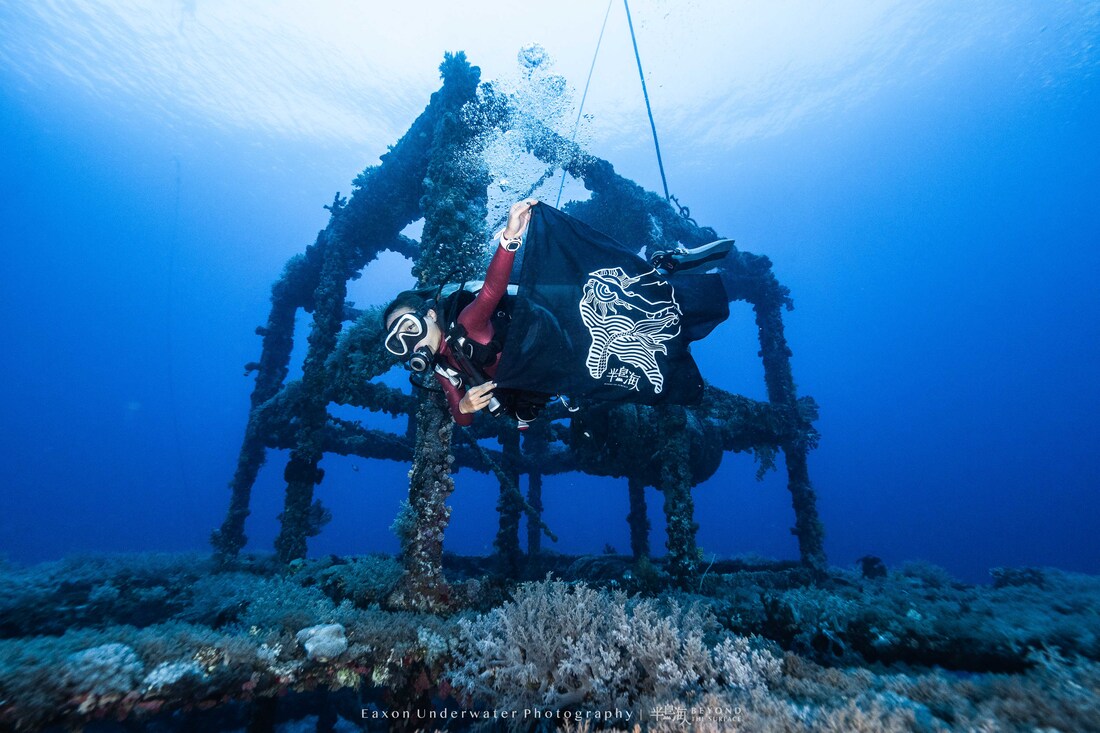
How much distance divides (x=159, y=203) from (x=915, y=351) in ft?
665

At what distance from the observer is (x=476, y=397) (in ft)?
13.7

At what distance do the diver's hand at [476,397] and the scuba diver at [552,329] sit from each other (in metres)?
0.01

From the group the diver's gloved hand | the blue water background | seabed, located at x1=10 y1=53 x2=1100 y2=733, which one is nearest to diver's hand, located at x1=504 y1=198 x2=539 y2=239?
the diver's gloved hand

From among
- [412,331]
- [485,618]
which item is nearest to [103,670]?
[485,618]

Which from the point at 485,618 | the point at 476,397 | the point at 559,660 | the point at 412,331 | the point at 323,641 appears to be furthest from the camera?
the point at 485,618

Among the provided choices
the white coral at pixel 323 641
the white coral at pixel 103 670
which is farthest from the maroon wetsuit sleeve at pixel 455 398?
the white coral at pixel 103 670

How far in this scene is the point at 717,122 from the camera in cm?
3631

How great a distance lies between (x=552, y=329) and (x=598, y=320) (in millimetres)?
702

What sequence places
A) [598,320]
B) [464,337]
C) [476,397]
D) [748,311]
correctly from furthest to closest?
[748,311] < [598,320] < [476,397] < [464,337]

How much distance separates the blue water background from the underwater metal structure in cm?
2545

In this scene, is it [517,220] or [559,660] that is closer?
[517,220]

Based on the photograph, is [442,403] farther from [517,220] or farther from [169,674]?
[169,674]

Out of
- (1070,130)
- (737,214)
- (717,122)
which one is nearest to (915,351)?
(1070,130)

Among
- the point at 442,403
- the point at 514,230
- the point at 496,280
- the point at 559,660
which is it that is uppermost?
the point at 514,230
